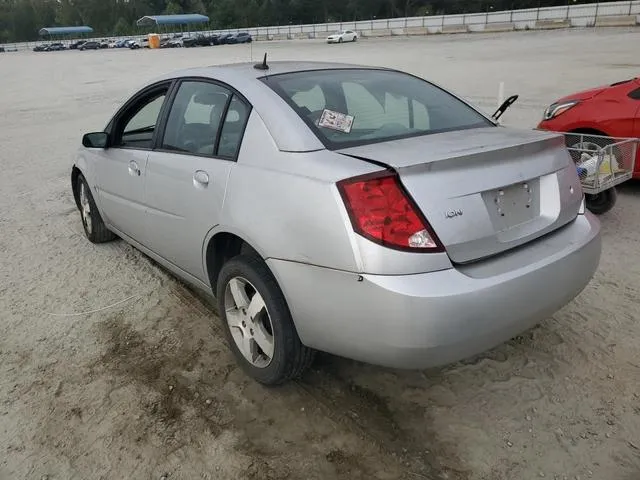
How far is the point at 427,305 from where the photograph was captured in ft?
6.98

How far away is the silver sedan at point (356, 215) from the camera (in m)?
2.19

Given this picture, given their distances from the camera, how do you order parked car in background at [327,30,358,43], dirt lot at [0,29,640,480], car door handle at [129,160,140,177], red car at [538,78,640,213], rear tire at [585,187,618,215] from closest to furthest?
dirt lot at [0,29,640,480], car door handle at [129,160,140,177], rear tire at [585,187,618,215], red car at [538,78,640,213], parked car in background at [327,30,358,43]

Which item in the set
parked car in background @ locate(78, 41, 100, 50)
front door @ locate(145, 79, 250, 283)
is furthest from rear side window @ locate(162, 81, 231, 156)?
parked car in background @ locate(78, 41, 100, 50)

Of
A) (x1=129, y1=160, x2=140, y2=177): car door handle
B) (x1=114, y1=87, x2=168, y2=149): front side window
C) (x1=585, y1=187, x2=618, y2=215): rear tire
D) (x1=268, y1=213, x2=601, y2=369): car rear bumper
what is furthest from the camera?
(x1=585, y1=187, x2=618, y2=215): rear tire

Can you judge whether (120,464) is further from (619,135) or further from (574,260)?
(619,135)

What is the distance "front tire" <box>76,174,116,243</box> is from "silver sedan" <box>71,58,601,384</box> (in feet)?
4.76

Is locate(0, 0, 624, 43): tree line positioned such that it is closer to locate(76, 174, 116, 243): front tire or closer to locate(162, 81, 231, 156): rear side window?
locate(76, 174, 116, 243): front tire

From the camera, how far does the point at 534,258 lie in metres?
2.45

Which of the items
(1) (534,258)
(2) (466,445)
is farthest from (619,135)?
(2) (466,445)

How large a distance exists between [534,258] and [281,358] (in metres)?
1.25

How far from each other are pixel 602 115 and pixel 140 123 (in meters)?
4.59

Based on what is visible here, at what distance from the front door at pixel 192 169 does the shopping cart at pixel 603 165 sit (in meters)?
3.24

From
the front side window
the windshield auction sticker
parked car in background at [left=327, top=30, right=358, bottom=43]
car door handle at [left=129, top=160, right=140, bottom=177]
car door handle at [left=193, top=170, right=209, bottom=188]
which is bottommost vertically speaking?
parked car in background at [left=327, top=30, right=358, bottom=43]

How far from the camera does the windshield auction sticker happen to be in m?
2.76
